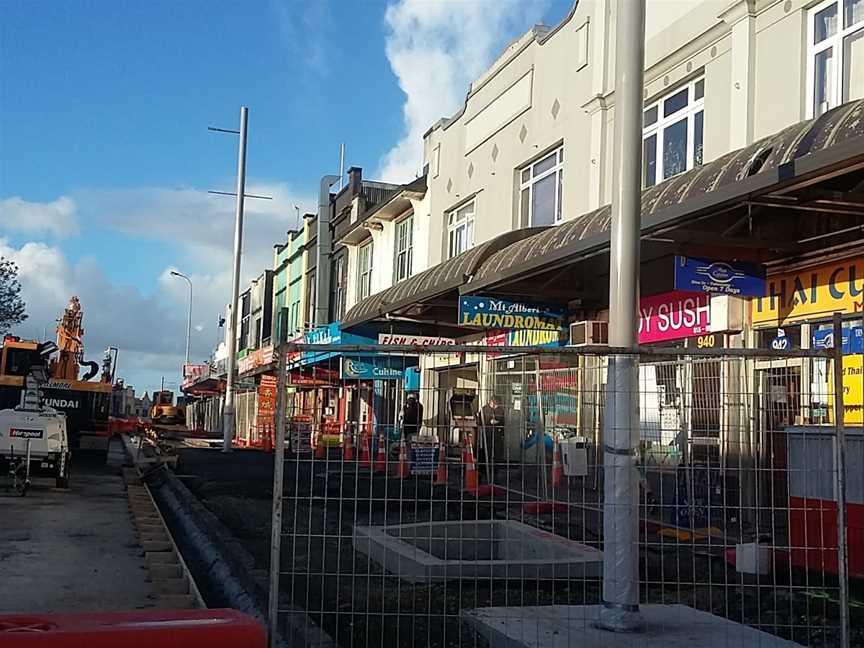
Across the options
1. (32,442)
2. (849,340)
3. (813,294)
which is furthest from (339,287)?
(849,340)

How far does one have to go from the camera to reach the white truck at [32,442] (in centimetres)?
1556

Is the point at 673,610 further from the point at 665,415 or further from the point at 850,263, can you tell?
the point at 850,263

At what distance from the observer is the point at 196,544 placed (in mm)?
11016

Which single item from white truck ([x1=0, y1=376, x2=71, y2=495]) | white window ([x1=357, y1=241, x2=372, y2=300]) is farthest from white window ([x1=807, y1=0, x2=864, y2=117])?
white window ([x1=357, y1=241, x2=372, y2=300])

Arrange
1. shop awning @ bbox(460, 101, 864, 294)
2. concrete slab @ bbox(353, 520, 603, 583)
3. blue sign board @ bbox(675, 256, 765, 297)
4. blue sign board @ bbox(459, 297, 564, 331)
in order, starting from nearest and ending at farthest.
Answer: concrete slab @ bbox(353, 520, 603, 583) < shop awning @ bbox(460, 101, 864, 294) < blue sign board @ bbox(675, 256, 765, 297) < blue sign board @ bbox(459, 297, 564, 331)

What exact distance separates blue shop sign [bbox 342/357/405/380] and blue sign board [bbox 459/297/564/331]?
391 inches

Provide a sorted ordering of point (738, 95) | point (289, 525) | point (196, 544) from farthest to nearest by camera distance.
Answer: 1. point (738, 95)
2. point (196, 544)
3. point (289, 525)

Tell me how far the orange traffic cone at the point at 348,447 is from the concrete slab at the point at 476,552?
5.71 feet

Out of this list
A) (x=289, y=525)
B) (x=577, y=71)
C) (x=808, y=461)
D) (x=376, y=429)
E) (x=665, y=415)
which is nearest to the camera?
(x=376, y=429)

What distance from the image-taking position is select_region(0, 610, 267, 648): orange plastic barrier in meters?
4.29

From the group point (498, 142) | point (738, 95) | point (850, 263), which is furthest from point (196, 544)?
point (498, 142)

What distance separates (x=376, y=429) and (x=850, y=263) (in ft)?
25.4

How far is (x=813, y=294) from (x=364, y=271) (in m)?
23.5

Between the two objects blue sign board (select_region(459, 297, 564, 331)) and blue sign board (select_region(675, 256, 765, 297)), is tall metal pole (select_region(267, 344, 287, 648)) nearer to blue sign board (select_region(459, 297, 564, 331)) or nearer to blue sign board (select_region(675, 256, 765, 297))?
blue sign board (select_region(675, 256, 765, 297))
